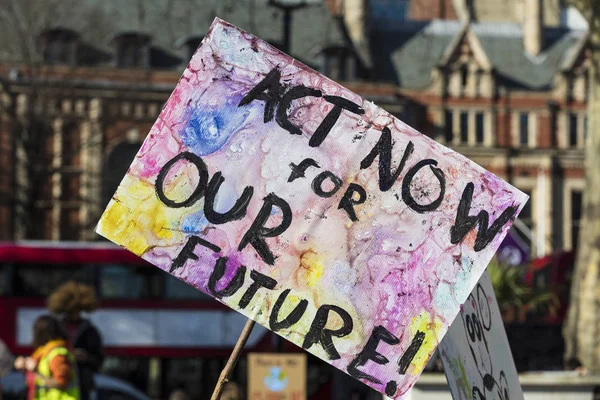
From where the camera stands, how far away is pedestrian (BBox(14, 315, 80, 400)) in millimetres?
6926

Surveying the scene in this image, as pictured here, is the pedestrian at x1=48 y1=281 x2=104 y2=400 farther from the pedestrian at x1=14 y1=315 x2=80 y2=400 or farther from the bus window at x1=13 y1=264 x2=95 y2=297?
the bus window at x1=13 y1=264 x2=95 y2=297

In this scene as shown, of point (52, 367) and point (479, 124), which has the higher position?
point (479, 124)

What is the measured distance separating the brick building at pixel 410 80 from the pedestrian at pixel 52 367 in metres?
28.2

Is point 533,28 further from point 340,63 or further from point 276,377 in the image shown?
point 276,377

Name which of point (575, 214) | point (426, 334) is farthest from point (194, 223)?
point (575, 214)

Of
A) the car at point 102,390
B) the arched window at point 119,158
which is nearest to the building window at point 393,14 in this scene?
the arched window at point 119,158

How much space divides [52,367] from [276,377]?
160 inches

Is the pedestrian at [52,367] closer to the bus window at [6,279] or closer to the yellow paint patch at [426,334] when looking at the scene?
the yellow paint patch at [426,334]

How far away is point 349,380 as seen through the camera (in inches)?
806

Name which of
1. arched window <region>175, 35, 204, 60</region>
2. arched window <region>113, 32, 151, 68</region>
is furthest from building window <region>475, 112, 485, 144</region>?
arched window <region>113, 32, 151, 68</region>

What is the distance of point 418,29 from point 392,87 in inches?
146

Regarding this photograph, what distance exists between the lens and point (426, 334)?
3.84m

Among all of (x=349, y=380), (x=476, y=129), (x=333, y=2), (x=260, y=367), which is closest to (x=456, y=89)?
(x=476, y=129)

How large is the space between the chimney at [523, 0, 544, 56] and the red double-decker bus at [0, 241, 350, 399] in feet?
91.0
